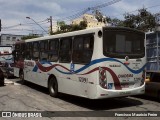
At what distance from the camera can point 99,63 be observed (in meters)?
11.0

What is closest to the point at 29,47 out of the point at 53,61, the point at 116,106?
the point at 53,61

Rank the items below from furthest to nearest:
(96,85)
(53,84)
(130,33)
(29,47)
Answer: (29,47) < (53,84) < (130,33) < (96,85)

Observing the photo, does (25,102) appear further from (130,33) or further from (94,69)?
(130,33)

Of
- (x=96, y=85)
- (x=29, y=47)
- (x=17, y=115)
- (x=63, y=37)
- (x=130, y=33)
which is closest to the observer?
(x=17, y=115)

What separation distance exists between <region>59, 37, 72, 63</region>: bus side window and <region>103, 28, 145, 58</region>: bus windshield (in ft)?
7.04

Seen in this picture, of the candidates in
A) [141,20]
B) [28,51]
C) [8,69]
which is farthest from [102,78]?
[141,20]

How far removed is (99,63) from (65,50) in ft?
8.66

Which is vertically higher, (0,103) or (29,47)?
(29,47)

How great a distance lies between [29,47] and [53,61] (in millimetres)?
3942

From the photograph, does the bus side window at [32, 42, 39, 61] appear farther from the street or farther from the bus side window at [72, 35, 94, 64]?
the bus side window at [72, 35, 94, 64]

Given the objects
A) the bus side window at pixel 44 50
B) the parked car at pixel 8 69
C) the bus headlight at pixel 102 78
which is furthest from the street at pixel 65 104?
the parked car at pixel 8 69

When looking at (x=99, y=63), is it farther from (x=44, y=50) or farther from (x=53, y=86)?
(x=44, y=50)

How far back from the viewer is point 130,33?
39.2 feet

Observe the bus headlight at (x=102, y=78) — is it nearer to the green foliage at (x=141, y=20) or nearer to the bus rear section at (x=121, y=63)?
the bus rear section at (x=121, y=63)
